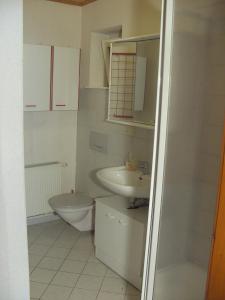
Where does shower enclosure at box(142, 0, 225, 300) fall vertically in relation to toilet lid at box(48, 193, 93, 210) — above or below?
above

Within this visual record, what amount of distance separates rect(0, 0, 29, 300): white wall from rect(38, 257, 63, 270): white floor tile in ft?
5.76

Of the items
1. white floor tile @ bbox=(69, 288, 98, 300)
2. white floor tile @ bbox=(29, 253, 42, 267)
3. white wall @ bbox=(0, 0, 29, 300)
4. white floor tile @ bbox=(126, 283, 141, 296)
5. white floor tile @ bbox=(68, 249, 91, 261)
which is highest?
white wall @ bbox=(0, 0, 29, 300)

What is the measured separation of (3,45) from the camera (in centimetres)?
109

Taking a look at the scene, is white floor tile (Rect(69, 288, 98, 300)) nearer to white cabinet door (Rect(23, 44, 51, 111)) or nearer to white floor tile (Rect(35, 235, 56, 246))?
white floor tile (Rect(35, 235, 56, 246))

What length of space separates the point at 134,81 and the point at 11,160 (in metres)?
2.12

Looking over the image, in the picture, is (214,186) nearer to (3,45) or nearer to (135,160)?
(3,45)

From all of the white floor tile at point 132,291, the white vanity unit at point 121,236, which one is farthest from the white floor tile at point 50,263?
the white floor tile at point 132,291

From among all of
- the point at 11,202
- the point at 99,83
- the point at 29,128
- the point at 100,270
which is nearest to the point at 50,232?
the point at 100,270

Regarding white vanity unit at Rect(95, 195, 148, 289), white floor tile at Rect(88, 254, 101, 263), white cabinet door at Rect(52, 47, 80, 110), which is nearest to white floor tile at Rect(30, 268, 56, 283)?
white floor tile at Rect(88, 254, 101, 263)

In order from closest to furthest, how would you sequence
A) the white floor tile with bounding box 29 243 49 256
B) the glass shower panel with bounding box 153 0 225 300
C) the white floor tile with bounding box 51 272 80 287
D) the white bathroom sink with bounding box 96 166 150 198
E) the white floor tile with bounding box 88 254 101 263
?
the glass shower panel with bounding box 153 0 225 300, the white bathroom sink with bounding box 96 166 150 198, the white floor tile with bounding box 51 272 80 287, the white floor tile with bounding box 88 254 101 263, the white floor tile with bounding box 29 243 49 256

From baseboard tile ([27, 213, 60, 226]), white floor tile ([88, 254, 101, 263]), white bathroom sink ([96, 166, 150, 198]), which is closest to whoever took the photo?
white bathroom sink ([96, 166, 150, 198])

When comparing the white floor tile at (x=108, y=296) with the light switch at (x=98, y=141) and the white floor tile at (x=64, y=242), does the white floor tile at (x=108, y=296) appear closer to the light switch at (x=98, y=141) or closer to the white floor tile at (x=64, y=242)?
the white floor tile at (x=64, y=242)

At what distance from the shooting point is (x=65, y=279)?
2779 millimetres

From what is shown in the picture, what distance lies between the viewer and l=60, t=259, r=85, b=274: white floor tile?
2.92 m
